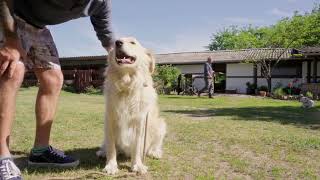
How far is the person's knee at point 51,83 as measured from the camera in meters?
4.38

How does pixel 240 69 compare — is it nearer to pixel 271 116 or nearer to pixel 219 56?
pixel 219 56

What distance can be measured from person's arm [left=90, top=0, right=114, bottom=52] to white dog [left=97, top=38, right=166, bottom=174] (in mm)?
278

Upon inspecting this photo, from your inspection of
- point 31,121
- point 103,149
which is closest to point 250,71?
point 31,121

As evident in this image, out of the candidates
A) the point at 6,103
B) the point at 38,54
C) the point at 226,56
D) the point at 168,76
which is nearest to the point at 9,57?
the point at 6,103

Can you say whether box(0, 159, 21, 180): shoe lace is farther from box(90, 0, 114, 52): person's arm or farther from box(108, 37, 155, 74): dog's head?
box(90, 0, 114, 52): person's arm

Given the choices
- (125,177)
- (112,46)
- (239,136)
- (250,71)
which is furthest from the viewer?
(250,71)

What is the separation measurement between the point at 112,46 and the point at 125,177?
1297mm

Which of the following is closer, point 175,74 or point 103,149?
point 103,149

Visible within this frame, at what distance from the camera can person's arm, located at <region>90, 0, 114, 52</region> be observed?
4530 mm

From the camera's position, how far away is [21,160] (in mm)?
4770

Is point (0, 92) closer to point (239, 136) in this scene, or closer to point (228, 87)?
point (239, 136)

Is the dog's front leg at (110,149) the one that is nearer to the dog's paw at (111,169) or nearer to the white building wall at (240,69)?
the dog's paw at (111,169)

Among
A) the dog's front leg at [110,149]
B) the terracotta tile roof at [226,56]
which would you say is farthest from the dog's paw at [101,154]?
the terracotta tile roof at [226,56]

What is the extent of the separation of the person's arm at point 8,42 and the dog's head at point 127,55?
1082 mm
